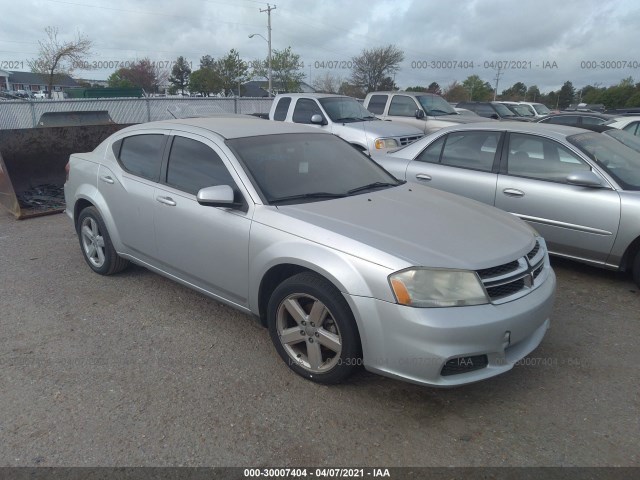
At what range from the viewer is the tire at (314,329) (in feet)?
9.64

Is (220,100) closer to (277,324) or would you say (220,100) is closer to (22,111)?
(22,111)

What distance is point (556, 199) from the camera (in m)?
4.93

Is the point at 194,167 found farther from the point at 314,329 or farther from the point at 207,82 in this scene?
the point at 207,82

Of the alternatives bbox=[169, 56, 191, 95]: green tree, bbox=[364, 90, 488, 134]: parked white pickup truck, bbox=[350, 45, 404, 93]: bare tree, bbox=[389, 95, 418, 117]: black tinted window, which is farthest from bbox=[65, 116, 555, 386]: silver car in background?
bbox=[169, 56, 191, 95]: green tree

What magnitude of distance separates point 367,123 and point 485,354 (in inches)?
307


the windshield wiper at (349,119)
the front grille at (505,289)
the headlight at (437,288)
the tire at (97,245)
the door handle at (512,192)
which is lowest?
the tire at (97,245)

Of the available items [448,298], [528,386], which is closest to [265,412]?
[448,298]

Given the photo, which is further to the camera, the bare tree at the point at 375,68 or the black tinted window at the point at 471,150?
the bare tree at the point at 375,68

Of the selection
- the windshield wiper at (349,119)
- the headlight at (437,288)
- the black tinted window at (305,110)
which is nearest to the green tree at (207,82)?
the black tinted window at (305,110)

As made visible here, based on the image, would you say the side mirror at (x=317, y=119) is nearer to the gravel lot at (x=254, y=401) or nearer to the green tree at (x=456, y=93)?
the gravel lot at (x=254, y=401)

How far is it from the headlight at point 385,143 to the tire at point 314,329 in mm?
6486

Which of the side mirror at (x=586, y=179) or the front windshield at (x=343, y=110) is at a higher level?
the front windshield at (x=343, y=110)

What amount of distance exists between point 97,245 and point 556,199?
4.59 m

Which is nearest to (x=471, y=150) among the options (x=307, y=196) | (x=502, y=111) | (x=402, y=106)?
(x=307, y=196)
